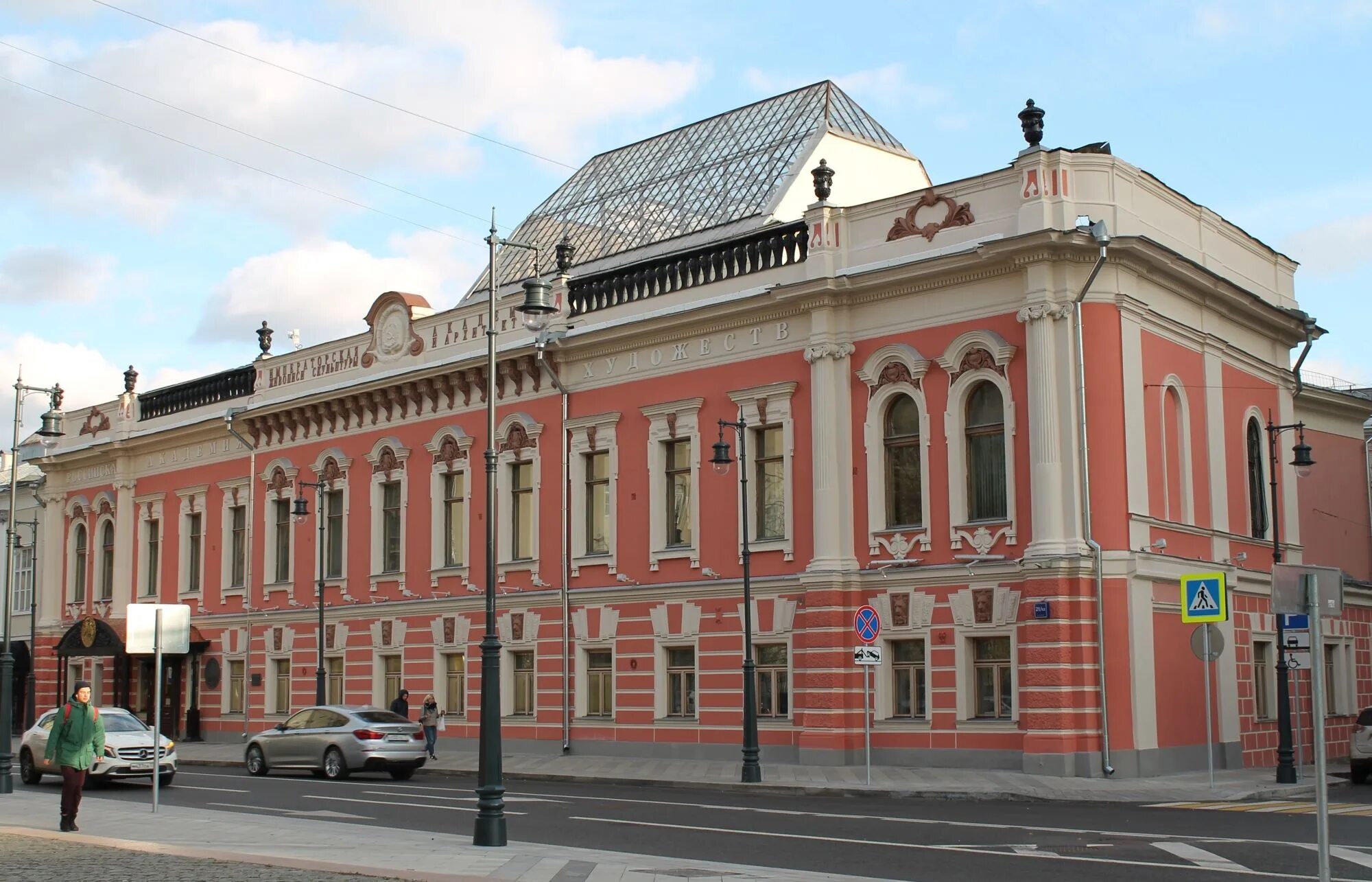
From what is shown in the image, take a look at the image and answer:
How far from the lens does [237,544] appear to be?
146 feet

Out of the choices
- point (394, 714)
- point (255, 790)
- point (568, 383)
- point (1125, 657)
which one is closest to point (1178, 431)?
point (1125, 657)

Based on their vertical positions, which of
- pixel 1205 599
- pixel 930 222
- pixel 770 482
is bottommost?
pixel 1205 599

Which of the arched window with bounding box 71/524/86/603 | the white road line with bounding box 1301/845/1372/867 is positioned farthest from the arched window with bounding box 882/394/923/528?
the arched window with bounding box 71/524/86/603

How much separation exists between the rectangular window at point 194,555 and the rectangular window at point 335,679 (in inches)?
293

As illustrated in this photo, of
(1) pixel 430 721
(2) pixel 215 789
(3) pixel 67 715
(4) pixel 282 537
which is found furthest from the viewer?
(4) pixel 282 537

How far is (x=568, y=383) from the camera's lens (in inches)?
1375

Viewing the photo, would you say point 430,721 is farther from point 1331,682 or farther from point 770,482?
point 1331,682

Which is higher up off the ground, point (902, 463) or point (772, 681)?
point (902, 463)

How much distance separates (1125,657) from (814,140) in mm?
18851

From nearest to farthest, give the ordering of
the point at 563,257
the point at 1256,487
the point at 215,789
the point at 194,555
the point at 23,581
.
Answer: the point at 215,789 → the point at 1256,487 → the point at 563,257 → the point at 194,555 → the point at 23,581

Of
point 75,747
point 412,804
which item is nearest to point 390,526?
point 412,804

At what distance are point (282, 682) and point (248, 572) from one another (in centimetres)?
342

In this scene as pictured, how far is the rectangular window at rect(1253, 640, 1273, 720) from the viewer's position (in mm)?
29969

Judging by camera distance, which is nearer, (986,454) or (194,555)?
(986,454)
